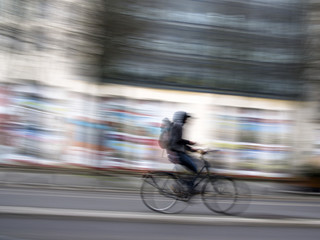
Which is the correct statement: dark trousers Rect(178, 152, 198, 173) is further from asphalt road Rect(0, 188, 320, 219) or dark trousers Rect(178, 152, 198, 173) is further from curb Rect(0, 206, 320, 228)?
curb Rect(0, 206, 320, 228)

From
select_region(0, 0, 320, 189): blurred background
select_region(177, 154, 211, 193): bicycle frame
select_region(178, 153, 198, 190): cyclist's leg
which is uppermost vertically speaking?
select_region(0, 0, 320, 189): blurred background

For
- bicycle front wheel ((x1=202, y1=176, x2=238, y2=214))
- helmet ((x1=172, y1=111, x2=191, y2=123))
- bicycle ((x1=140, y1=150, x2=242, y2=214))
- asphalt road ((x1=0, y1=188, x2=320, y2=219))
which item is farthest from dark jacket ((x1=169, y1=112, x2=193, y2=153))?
asphalt road ((x1=0, y1=188, x2=320, y2=219))

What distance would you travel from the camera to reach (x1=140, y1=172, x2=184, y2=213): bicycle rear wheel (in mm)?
7238

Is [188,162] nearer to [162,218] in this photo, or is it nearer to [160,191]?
[160,191]

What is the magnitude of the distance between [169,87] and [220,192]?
32.2ft

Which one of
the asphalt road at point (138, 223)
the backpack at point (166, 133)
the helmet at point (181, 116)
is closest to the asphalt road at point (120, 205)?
the asphalt road at point (138, 223)

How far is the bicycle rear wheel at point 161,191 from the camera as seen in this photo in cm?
724

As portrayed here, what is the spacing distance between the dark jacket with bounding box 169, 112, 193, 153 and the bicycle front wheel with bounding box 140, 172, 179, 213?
48 cm

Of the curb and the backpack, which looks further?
the backpack

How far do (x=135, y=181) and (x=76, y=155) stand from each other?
11.4 ft

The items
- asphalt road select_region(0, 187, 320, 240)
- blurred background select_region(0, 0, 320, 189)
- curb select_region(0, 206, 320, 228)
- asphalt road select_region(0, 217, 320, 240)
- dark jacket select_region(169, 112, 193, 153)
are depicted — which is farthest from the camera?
blurred background select_region(0, 0, 320, 189)

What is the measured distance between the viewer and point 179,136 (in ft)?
23.6

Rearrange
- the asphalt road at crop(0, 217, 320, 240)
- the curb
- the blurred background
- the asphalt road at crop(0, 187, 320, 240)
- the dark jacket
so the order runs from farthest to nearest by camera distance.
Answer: the blurred background
the dark jacket
the curb
the asphalt road at crop(0, 187, 320, 240)
the asphalt road at crop(0, 217, 320, 240)

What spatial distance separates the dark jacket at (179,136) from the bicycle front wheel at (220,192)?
0.71m
